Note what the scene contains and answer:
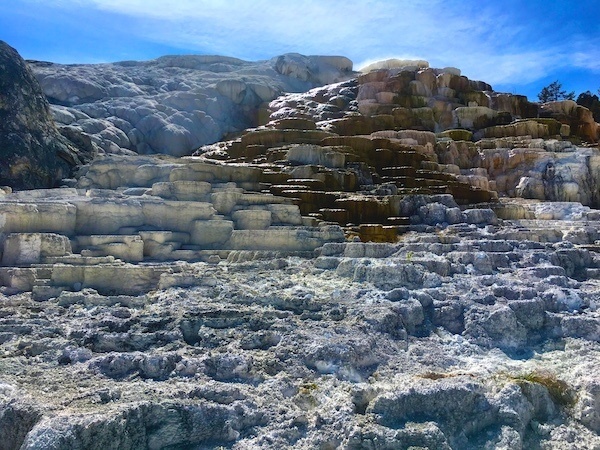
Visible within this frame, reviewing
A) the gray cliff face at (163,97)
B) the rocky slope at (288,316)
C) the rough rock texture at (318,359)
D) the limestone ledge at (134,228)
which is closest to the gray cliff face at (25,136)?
the rocky slope at (288,316)

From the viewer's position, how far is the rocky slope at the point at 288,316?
4.40 m

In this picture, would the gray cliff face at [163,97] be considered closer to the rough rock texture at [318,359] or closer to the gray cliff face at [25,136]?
the gray cliff face at [25,136]

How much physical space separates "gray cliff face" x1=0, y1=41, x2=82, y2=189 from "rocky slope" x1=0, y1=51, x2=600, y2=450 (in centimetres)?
115

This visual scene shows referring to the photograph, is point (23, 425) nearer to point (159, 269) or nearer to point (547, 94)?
point (159, 269)

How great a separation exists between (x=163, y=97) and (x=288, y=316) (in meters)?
21.7

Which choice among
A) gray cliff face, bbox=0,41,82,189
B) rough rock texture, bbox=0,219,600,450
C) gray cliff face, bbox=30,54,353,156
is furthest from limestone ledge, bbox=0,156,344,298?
gray cliff face, bbox=30,54,353,156

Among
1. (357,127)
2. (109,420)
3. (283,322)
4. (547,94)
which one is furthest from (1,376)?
(547,94)

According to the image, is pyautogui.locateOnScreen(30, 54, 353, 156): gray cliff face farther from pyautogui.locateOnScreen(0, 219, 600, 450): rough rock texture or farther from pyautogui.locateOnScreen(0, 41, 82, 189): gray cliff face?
pyautogui.locateOnScreen(0, 219, 600, 450): rough rock texture

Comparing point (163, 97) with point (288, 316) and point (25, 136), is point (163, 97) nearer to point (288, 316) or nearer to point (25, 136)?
point (25, 136)

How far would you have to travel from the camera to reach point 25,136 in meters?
13.4

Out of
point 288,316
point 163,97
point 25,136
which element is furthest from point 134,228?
point 163,97

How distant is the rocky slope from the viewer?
14.4ft

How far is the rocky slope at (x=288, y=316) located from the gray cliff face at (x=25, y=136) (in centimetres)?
115

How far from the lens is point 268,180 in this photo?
12742mm
